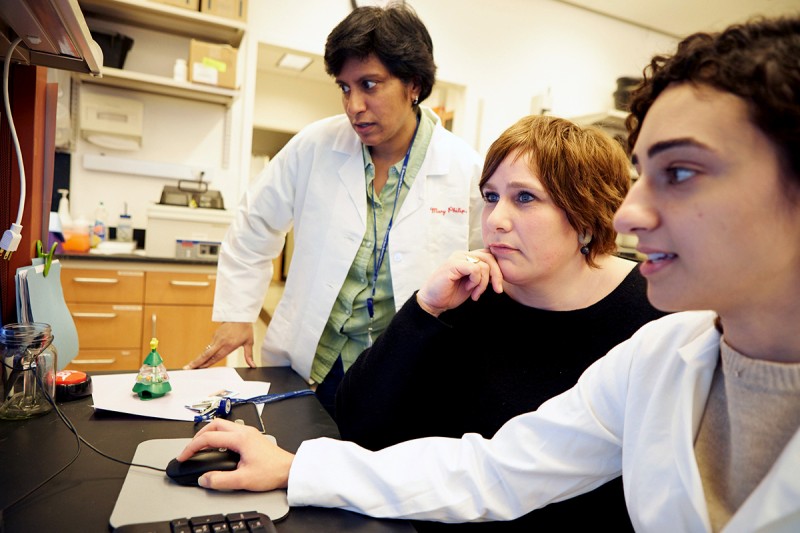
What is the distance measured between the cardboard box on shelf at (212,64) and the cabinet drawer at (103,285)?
3.89 feet

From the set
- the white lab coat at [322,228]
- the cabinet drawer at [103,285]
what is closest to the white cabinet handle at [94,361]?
the cabinet drawer at [103,285]

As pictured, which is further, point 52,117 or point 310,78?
point 310,78

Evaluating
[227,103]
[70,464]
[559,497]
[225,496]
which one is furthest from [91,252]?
[559,497]

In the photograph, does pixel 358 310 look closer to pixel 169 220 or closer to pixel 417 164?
pixel 417 164

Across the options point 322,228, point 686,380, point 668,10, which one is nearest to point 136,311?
point 322,228

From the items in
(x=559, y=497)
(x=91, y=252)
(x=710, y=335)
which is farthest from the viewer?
(x=91, y=252)

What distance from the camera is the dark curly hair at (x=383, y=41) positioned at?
144 centimetres

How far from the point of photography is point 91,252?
2.71 meters

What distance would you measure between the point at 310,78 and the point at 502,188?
527 centimetres

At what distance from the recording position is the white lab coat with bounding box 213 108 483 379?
5.09ft

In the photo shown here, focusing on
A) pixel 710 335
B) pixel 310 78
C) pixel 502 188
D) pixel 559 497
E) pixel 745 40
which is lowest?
pixel 559 497

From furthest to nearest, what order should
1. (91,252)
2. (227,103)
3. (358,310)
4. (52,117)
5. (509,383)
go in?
1. (227,103)
2. (91,252)
3. (358,310)
4. (52,117)
5. (509,383)

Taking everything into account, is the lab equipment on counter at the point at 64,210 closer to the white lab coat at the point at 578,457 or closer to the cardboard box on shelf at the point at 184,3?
the cardboard box on shelf at the point at 184,3

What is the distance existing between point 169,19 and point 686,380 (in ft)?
11.0
